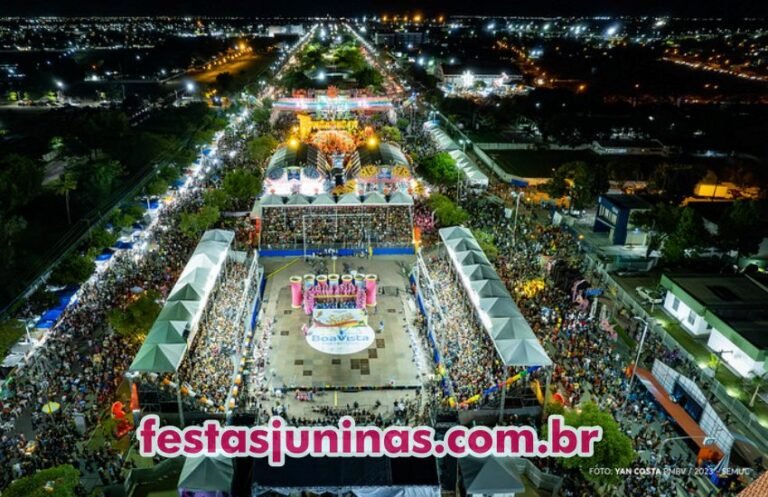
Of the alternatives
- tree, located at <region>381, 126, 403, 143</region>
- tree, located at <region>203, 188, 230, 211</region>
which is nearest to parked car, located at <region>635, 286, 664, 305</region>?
tree, located at <region>203, 188, 230, 211</region>

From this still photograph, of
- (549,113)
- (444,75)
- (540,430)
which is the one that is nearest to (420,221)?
(540,430)

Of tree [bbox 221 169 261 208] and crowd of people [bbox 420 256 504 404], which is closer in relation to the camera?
crowd of people [bbox 420 256 504 404]

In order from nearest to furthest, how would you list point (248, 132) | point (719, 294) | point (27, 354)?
point (27, 354)
point (719, 294)
point (248, 132)

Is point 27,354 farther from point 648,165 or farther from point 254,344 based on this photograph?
point 648,165

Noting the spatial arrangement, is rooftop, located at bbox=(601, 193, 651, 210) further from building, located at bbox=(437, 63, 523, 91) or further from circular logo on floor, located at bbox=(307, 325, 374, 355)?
building, located at bbox=(437, 63, 523, 91)

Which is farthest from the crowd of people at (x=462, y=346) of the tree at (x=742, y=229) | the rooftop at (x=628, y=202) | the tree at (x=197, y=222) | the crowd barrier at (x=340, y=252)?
the tree at (x=742, y=229)

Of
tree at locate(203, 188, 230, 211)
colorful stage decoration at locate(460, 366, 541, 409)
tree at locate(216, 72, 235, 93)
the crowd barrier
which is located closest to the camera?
colorful stage decoration at locate(460, 366, 541, 409)

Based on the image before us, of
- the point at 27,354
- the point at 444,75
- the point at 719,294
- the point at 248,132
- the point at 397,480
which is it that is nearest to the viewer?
the point at 397,480

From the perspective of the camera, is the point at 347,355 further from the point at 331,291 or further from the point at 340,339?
the point at 331,291
